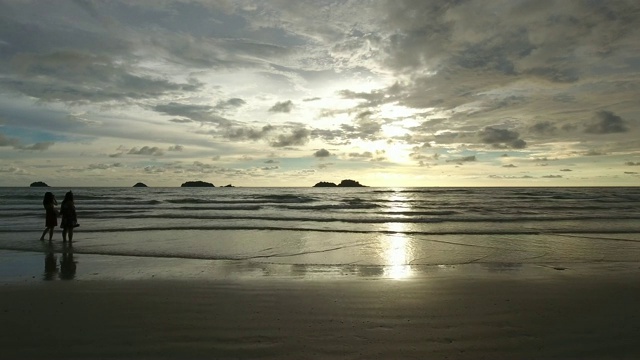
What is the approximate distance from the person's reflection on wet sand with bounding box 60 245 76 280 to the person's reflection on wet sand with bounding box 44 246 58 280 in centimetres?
18

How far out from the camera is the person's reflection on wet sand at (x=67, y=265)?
9.86 m

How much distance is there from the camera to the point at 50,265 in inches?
443

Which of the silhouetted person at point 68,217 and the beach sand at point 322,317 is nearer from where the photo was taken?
the beach sand at point 322,317

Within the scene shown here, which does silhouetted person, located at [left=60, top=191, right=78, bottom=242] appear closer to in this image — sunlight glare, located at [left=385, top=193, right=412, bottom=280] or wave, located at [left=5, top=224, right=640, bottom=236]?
wave, located at [left=5, top=224, right=640, bottom=236]

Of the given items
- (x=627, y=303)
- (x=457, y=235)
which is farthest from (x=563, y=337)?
(x=457, y=235)

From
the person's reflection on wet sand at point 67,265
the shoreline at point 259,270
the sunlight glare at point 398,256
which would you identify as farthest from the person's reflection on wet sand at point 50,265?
the sunlight glare at point 398,256

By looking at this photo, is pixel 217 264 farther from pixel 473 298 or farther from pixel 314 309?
pixel 473 298

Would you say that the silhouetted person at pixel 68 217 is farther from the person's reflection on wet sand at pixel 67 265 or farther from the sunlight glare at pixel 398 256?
the sunlight glare at pixel 398 256

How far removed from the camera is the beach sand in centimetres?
524

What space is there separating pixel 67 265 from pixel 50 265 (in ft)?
1.63

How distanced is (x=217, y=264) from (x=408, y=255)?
636 cm

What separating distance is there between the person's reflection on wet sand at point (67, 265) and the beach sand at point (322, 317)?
0.59 m

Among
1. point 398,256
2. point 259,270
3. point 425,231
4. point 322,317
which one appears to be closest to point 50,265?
point 259,270

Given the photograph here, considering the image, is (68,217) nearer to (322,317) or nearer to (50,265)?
(50,265)
